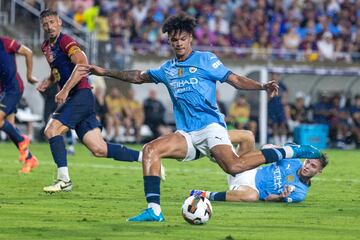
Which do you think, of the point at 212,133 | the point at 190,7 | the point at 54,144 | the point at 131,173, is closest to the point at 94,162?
the point at 131,173

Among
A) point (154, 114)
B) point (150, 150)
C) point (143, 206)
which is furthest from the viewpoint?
point (154, 114)

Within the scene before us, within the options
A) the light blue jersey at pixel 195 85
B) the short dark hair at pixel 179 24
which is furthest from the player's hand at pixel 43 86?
the short dark hair at pixel 179 24

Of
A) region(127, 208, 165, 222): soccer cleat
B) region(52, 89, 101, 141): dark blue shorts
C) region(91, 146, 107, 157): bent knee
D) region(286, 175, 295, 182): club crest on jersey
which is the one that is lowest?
region(91, 146, 107, 157): bent knee

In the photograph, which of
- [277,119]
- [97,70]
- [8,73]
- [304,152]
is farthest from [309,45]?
[97,70]

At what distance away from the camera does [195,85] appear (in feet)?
37.5

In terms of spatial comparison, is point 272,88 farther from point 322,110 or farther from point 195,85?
point 322,110

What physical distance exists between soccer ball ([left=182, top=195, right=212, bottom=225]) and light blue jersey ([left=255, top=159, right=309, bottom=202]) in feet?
8.01

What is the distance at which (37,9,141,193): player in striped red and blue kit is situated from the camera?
1437 cm

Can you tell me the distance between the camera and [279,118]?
2881 cm

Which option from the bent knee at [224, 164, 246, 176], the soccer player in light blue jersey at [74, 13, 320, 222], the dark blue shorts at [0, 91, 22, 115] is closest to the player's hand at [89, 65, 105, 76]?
the soccer player in light blue jersey at [74, 13, 320, 222]

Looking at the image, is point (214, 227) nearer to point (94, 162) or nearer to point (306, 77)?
point (94, 162)

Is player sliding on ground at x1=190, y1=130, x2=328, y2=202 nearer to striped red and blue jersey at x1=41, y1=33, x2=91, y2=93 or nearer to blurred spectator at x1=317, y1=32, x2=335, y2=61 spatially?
striped red and blue jersey at x1=41, y1=33, x2=91, y2=93

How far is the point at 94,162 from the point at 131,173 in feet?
10.0

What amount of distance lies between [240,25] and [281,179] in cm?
2022
